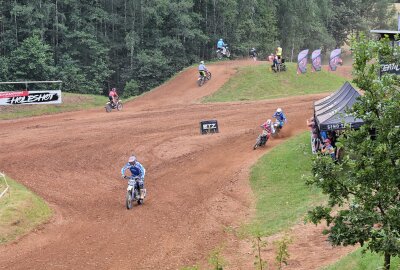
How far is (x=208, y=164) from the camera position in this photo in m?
23.9

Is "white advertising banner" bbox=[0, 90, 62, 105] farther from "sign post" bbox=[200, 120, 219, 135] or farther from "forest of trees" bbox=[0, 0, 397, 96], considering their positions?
"sign post" bbox=[200, 120, 219, 135]

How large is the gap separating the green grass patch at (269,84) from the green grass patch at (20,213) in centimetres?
2166

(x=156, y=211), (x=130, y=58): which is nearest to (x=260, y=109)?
(x=156, y=211)

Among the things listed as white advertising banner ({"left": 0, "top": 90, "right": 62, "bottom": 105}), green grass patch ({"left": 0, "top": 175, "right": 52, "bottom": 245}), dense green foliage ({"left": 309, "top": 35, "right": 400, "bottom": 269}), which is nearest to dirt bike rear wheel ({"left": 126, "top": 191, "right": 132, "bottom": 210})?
green grass patch ({"left": 0, "top": 175, "right": 52, "bottom": 245})

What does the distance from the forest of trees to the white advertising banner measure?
29.8 ft

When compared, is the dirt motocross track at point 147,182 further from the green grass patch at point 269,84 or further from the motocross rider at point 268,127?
the green grass patch at point 269,84

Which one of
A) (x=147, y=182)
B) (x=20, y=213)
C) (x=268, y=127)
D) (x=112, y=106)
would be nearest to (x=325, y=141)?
(x=268, y=127)

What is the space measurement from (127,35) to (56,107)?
57.2 feet

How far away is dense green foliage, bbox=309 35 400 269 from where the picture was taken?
7.09m

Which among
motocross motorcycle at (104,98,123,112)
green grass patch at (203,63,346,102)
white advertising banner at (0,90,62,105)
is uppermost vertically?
green grass patch at (203,63,346,102)

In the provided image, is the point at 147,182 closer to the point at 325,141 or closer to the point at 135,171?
the point at 135,171

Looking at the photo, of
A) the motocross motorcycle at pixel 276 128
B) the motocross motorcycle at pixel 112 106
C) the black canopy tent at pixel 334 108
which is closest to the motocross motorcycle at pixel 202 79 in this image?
the motocross motorcycle at pixel 112 106

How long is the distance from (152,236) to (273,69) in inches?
1155

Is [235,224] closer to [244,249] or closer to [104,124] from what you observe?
[244,249]
